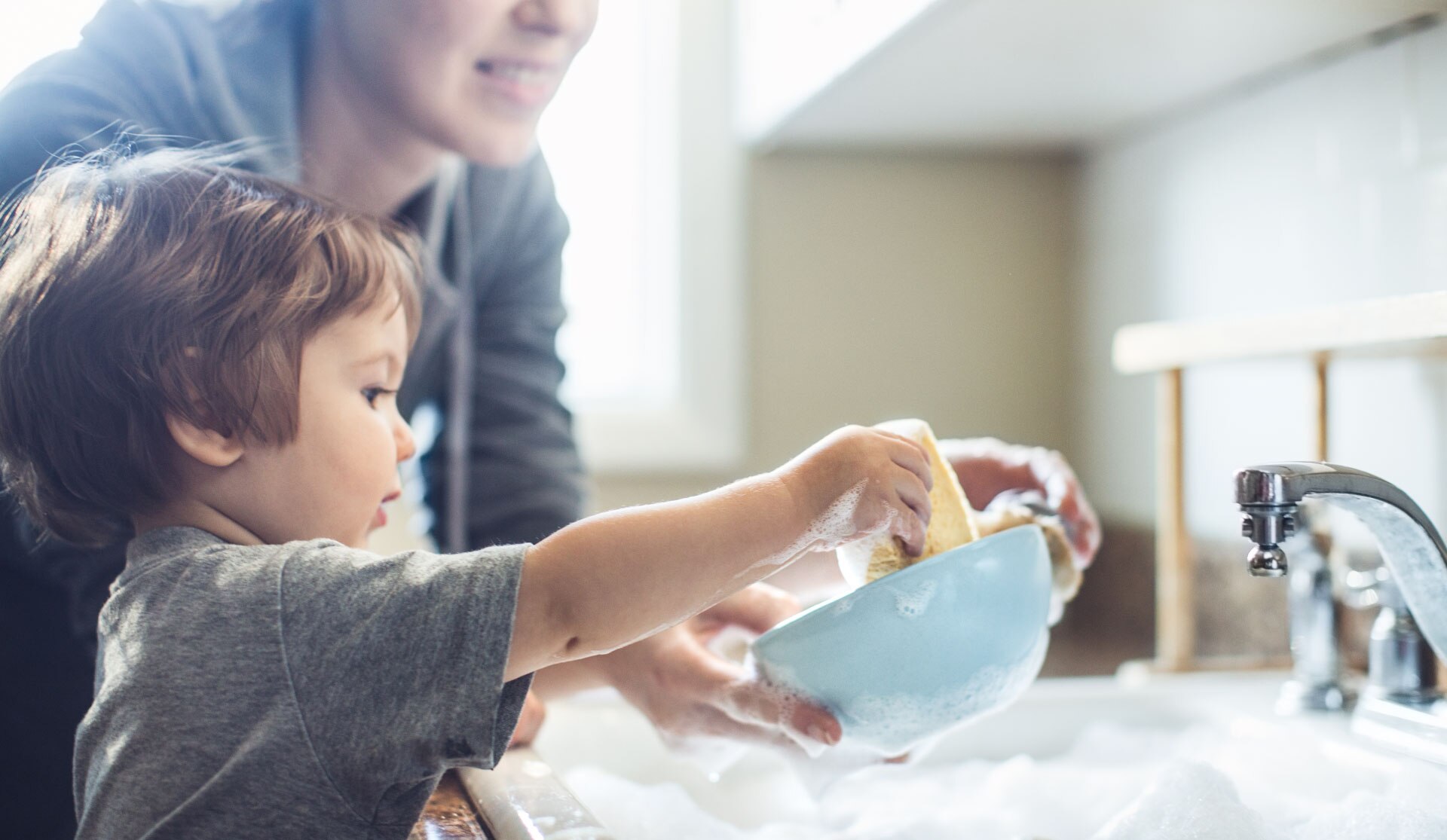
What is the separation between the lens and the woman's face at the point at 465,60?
74 cm

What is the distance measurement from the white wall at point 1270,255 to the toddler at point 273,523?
1.78 feet

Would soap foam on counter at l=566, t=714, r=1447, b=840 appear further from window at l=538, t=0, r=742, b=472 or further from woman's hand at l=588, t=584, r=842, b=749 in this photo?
window at l=538, t=0, r=742, b=472

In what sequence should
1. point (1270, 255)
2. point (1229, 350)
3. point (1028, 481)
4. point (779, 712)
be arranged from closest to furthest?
point (779, 712)
point (1028, 481)
point (1229, 350)
point (1270, 255)

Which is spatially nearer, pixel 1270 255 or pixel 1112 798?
pixel 1112 798

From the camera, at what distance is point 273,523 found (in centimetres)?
55

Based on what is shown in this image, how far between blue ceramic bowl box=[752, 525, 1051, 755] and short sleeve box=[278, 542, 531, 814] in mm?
134

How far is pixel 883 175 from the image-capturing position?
1.41m

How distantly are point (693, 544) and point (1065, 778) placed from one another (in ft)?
1.23

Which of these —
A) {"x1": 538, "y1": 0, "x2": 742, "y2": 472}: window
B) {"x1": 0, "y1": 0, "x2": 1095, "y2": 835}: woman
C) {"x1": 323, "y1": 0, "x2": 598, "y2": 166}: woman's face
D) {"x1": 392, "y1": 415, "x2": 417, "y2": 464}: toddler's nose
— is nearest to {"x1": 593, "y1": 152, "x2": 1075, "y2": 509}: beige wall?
{"x1": 538, "y1": 0, "x2": 742, "y2": 472}: window

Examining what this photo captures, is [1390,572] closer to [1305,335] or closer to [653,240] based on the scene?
[1305,335]

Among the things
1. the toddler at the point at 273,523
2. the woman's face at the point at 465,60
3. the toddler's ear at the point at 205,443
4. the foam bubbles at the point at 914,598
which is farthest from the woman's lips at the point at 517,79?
the foam bubbles at the point at 914,598

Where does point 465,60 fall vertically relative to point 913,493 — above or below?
above

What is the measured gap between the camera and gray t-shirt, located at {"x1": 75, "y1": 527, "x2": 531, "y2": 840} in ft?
1.50

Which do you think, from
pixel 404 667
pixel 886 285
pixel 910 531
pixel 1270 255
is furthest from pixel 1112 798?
pixel 886 285
